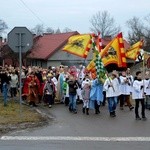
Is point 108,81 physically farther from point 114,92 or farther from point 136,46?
point 136,46

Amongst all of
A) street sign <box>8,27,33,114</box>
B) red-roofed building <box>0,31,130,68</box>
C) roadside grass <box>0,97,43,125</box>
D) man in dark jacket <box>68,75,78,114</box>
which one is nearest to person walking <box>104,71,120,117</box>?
man in dark jacket <box>68,75,78,114</box>

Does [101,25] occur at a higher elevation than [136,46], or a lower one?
higher

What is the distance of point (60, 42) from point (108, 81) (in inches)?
1825

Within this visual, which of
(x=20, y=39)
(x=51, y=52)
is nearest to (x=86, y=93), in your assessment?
(x=20, y=39)

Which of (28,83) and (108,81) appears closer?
(108,81)

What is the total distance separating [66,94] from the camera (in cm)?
2139

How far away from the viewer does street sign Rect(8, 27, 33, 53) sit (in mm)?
15836

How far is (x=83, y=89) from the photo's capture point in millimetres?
18594

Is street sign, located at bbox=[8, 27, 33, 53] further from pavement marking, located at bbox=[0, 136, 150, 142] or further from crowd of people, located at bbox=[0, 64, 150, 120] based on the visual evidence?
pavement marking, located at bbox=[0, 136, 150, 142]

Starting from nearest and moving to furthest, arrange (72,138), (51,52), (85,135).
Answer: (72,138)
(85,135)
(51,52)

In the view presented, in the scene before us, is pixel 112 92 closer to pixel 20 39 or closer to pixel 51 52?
pixel 20 39

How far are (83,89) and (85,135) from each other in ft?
19.5

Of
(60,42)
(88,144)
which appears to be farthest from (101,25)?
(88,144)

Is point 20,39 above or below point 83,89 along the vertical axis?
above
